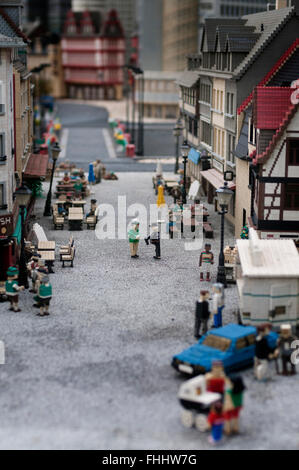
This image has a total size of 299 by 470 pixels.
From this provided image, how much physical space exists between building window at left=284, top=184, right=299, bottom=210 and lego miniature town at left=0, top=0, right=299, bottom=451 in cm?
4

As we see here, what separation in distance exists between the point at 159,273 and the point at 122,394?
12.0 metres

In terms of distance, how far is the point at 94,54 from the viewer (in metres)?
147

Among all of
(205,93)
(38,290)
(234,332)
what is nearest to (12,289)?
(38,290)

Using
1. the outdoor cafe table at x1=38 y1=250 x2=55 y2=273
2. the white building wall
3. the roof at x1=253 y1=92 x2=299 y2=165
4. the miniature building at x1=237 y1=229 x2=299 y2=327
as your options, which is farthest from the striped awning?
the miniature building at x1=237 y1=229 x2=299 y2=327

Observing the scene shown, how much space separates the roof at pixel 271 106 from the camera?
31422 mm

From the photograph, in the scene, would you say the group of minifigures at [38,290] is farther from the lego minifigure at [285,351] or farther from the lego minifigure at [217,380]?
the lego minifigure at [217,380]

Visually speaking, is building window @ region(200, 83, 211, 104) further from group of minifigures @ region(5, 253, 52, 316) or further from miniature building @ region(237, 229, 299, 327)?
miniature building @ region(237, 229, 299, 327)

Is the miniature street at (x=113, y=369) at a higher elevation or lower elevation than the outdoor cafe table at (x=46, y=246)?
lower

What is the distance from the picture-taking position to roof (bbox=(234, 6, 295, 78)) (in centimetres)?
3906

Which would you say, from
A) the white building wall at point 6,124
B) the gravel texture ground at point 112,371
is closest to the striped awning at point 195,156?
the gravel texture ground at point 112,371

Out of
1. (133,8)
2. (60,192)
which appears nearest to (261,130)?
(60,192)

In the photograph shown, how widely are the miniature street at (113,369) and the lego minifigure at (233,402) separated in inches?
13.0

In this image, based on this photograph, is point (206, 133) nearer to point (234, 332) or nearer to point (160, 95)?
point (234, 332)

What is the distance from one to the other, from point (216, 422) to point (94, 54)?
136 meters
